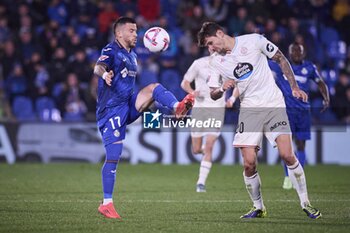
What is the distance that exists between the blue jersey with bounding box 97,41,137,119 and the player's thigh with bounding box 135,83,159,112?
6.6 inches

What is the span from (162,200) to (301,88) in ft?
12.1

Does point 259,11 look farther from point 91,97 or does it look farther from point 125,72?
point 125,72

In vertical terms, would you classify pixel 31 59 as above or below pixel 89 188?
above

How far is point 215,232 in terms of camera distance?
29.2 ft

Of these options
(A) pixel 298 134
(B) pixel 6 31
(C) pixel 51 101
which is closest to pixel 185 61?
(C) pixel 51 101

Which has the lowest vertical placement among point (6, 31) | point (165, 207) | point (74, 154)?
point (74, 154)

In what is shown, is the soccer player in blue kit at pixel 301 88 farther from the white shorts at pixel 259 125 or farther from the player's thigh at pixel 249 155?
the player's thigh at pixel 249 155

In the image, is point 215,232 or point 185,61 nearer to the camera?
point 215,232

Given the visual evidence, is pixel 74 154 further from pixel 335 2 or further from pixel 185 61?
pixel 335 2

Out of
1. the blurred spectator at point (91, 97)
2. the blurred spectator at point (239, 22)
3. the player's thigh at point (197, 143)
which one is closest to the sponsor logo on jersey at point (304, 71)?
the player's thigh at point (197, 143)

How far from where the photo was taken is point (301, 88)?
47.6 feet

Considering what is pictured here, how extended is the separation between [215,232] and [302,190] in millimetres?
1746

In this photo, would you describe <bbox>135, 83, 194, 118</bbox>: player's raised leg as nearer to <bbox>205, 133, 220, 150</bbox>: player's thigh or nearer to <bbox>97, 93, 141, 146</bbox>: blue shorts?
<bbox>97, 93, 141, 146</bbox>: blue shorts

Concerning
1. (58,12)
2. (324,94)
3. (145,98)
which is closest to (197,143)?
(324,94)
